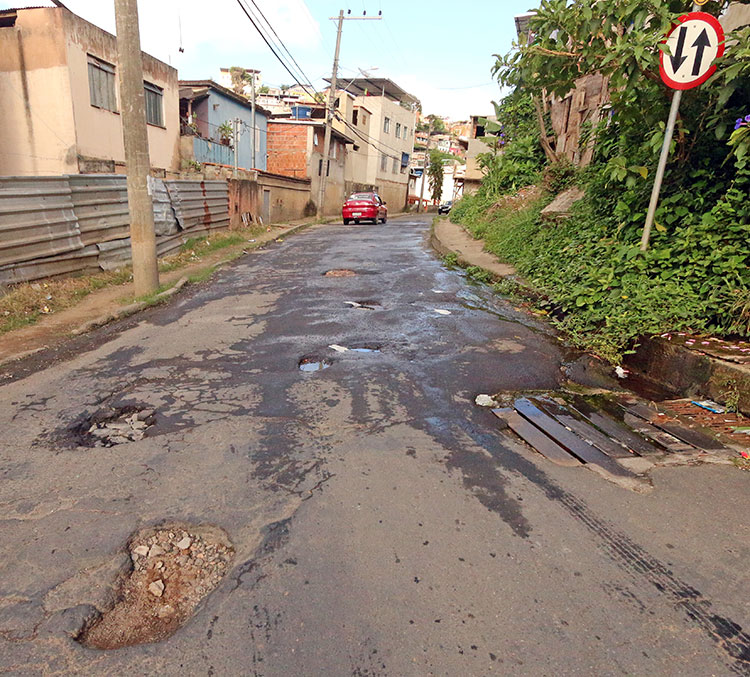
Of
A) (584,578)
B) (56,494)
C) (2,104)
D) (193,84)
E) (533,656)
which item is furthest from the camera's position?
(193,84)

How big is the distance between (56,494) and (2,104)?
1648 cm

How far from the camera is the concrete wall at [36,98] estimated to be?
539 inches

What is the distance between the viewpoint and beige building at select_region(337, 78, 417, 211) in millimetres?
40062

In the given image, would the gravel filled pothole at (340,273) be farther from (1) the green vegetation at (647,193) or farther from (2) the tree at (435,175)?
(2) the tree at (435,175)

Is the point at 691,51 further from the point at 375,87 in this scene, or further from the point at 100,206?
the point at 375,87

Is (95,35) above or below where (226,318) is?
above

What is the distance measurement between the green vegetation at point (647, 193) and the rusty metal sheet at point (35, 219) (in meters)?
7.33

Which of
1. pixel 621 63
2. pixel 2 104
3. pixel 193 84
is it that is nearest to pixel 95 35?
pixel 2 104

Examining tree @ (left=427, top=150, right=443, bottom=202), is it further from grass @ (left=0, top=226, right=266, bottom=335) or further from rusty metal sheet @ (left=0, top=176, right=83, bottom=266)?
rusty metal sheet @ (left=0, top=176, right=83, bottom=266)

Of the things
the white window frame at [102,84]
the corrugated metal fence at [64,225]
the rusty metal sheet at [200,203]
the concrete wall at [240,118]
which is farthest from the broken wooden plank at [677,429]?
the concrete wall at [240,118]

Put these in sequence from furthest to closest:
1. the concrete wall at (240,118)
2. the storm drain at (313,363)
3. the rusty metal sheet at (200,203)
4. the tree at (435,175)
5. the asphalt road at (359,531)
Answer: the tree at (435,175), the concrete wall at (240,118), the rusty metal sheet at (200,203), the storm drain at (313,363), the asphalt road at (359,531)

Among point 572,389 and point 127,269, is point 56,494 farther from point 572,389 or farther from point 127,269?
point 127,269

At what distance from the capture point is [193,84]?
22891 millimetres

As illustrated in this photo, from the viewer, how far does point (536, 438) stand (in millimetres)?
3596
